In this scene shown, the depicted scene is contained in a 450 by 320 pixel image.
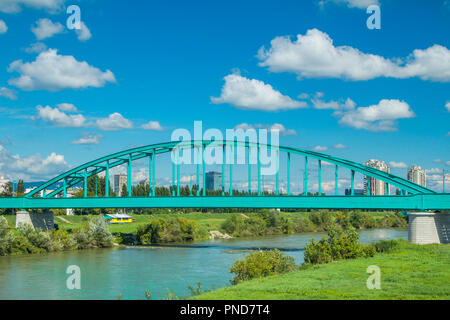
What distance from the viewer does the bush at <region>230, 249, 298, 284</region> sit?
25.3 metres

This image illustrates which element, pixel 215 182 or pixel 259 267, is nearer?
pixel 259 267

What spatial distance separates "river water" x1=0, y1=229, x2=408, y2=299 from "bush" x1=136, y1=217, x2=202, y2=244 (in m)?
5.15

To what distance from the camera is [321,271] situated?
24.6 m

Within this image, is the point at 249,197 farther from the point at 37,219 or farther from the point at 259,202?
the point at 37,219

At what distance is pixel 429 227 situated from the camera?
124 ft

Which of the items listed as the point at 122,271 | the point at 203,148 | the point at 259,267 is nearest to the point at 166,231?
the point at 203,148

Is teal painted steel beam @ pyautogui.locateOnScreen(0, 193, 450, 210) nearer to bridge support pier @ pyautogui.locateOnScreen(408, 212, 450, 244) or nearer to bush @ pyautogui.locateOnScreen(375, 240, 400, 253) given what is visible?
bridge support pier @ pyautogui.locateOnScreen(408, 212, 450, 244)

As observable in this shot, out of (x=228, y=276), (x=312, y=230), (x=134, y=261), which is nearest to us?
(x=228, y=276)

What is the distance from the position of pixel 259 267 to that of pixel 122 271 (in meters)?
11.2

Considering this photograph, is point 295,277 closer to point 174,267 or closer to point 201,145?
point 174,267

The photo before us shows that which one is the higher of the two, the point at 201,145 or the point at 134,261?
the point at 201,145

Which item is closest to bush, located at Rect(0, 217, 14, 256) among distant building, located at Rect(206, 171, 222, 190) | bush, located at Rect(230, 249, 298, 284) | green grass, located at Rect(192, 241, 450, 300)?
bush, located at Rect(230, 249, 298, 284)
